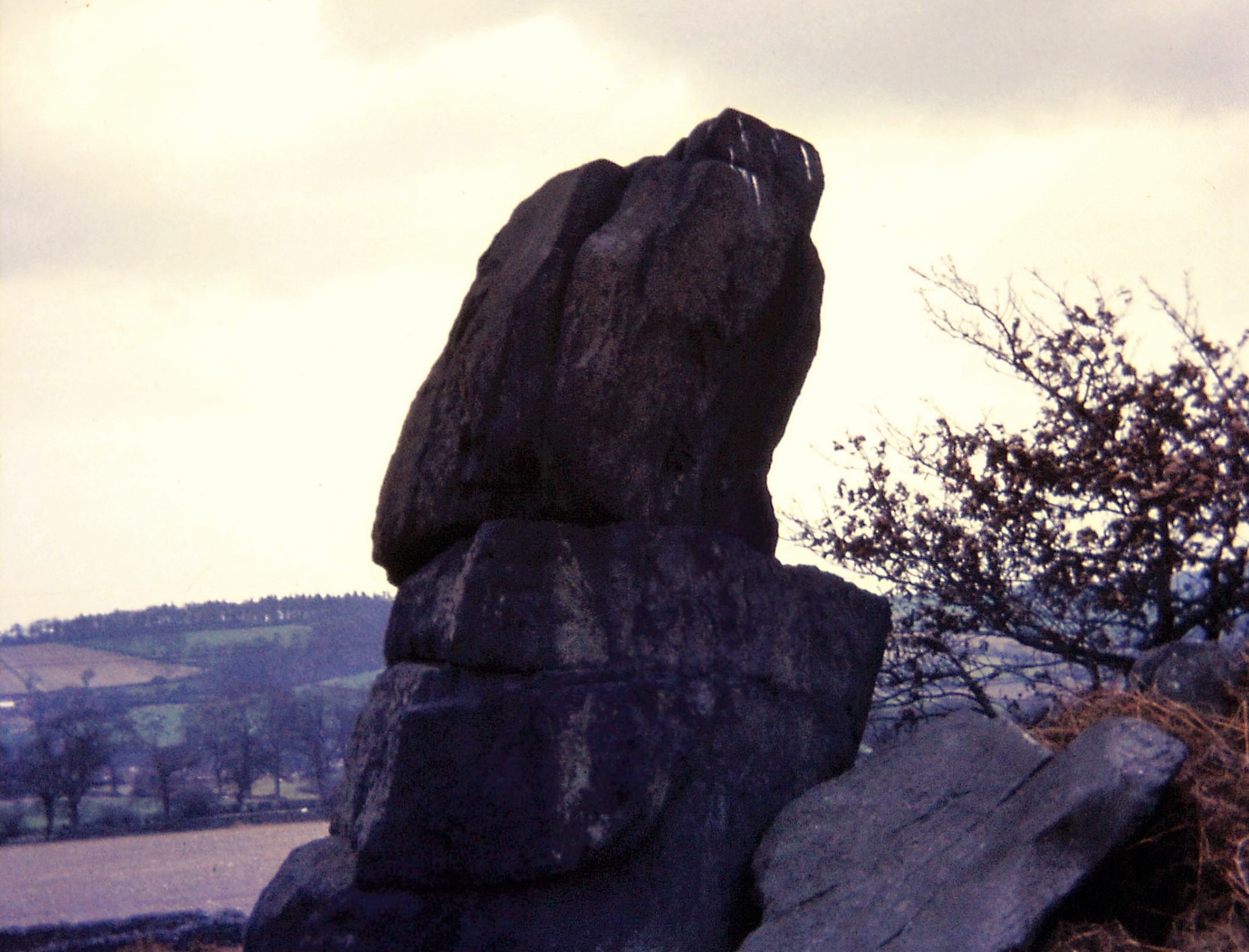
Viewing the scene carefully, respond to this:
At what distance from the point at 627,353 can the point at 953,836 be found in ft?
7.73

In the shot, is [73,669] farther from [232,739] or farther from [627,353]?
[627,353]

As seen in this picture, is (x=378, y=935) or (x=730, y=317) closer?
(x=378, y=935)

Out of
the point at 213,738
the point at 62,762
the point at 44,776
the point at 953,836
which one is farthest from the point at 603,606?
the point at 213,738

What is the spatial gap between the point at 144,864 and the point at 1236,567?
35081 mm

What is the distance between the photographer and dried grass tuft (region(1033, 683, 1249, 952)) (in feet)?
12.6

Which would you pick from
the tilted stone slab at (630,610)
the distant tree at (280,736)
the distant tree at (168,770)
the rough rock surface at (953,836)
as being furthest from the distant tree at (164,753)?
the rough rock surface at (953,836)

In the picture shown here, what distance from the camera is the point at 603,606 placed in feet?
16.4

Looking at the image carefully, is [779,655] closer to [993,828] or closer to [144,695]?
[993,828]

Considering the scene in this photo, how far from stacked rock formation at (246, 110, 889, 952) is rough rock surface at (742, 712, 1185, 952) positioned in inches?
14.5

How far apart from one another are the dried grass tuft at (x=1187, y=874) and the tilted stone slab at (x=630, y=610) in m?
1.62

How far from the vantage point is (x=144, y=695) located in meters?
65.4

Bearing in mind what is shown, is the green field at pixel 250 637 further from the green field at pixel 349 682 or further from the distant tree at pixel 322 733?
the distant tree at pixel 322 733

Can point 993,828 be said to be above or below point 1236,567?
below

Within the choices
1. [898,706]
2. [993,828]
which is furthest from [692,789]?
[898,706]
